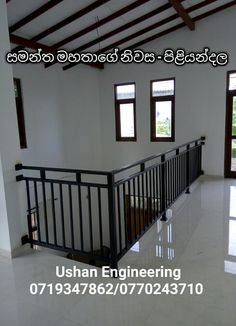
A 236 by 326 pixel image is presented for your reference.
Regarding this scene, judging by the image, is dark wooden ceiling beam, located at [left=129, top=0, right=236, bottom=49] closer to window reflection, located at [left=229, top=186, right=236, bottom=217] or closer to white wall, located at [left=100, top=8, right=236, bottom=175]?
white wall, located at [left=100, top=8, right=236, bottom=175]

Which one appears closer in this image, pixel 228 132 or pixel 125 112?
pixel 228 132

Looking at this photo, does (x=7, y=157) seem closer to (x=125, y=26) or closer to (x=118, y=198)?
(x=118, y=198)

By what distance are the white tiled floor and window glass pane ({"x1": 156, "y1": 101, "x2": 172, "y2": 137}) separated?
334 centimetres

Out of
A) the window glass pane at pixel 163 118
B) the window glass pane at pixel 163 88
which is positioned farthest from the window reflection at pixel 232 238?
the window glass pane at pixel 163 88

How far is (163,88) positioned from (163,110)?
1.77ft

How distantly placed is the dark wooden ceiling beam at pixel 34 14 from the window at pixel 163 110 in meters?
3.11

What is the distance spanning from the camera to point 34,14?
155 inches

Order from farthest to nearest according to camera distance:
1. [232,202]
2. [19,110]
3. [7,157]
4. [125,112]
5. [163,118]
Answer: [125,112]
[163,118]
[19,110]
[232,202]
[7,157]

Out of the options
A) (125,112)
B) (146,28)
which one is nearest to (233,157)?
(125,112)

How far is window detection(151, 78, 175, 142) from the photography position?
609 cm

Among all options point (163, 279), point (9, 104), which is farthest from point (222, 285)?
point (9, 104)

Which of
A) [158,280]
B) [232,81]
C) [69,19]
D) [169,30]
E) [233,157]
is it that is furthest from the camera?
[169,30]

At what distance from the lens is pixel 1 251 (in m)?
2.56

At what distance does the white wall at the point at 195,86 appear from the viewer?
536cm
